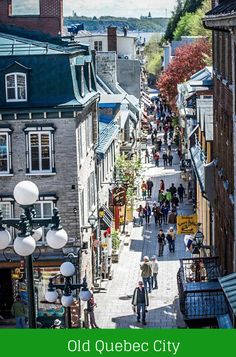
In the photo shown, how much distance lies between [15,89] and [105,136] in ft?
45.6

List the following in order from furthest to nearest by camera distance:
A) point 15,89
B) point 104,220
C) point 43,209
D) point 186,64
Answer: point 186,64 → point 104,220 → point 43,209 → point 15,89

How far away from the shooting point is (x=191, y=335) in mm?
10703

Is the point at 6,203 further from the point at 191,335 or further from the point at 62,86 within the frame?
the point at 191,335

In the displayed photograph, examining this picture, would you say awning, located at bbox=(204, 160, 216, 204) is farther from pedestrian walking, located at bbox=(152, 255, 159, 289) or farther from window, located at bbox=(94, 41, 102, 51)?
Result: window, located at bbox=(94, 41, 102, 51)

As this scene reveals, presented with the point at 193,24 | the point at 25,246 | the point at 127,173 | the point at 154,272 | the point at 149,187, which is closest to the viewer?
the point at 25,246

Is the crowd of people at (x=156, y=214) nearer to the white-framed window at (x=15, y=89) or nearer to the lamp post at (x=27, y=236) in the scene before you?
the white-framed window at (x=15, y=89)

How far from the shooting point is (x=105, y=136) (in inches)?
1812

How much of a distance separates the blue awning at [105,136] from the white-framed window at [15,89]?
27.9 feet

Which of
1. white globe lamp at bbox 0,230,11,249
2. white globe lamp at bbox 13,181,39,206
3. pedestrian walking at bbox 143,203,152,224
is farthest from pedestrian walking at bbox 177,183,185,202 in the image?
white globe lamp at bbox 13,181,39,206

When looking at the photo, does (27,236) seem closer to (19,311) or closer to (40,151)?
(19,311)

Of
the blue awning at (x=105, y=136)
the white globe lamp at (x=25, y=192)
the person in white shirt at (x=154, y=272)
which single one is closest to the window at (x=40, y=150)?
the person in white shirt at (x=154, y=272)

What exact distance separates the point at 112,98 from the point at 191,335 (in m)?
47.0

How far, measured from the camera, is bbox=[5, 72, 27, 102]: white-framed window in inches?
1277

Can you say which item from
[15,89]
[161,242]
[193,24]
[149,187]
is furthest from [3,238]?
[193,24]
